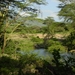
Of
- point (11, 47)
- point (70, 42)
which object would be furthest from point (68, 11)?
point (11, 47)

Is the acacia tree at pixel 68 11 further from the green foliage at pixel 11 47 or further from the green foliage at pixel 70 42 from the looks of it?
the green foliage at pixel 11 47

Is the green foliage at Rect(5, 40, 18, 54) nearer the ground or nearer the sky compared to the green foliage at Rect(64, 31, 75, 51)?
nearer the sky

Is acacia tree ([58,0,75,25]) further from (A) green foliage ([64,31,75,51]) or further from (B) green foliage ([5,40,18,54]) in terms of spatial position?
(B) green foliage ([5,40,18,54])

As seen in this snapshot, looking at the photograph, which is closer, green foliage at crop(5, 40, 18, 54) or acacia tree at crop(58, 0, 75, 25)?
green foliage at crop(5, 40, 18, 54)

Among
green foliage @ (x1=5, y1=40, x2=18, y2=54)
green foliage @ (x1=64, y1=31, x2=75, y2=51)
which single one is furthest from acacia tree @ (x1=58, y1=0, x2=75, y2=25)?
Answer: green foliage @ (x1=5, y1=40, x2=18, y2=54)

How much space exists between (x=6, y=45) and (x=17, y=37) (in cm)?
121

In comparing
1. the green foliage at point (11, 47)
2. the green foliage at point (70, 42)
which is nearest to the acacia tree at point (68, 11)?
the green foliage at point (70, 42)

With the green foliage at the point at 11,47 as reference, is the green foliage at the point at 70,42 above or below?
below

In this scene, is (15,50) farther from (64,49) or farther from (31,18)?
(64,49)

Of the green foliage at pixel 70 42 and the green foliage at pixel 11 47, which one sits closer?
the green foliage at pixel 11 47

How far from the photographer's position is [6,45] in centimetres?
1603

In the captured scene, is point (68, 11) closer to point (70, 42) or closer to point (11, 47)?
point (70, 42)

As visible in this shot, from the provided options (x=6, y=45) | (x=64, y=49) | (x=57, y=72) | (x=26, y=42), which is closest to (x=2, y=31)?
(x=6, y=45)

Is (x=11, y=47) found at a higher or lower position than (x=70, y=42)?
higher
